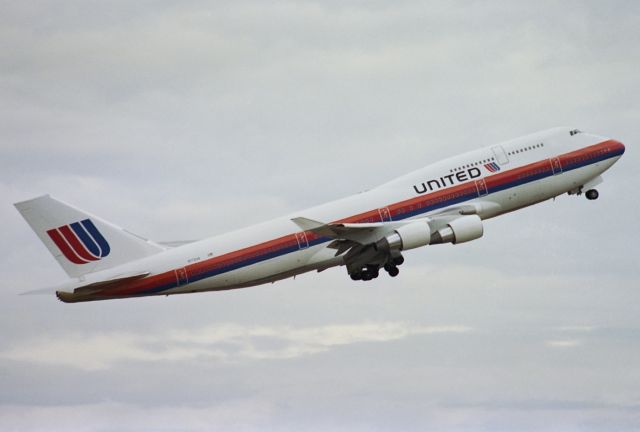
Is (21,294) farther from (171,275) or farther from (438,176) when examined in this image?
(438,176)

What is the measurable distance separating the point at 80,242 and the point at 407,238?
18768 millimetres

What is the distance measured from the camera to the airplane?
69.3 m

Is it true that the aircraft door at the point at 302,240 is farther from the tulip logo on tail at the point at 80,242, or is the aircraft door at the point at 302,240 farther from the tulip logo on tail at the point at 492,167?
the tulip logo on tail at the point at 492,167

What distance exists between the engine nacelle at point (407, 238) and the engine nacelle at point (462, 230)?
1604mm

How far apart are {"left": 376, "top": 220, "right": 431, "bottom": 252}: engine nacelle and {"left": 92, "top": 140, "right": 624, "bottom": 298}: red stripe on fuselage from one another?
2199 millimetres

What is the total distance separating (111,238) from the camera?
70.6 metres

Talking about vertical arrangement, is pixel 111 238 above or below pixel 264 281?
above

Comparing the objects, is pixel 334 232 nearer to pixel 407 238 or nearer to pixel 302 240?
pixel 302 240

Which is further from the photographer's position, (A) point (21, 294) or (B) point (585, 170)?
(B) point (585, 170)

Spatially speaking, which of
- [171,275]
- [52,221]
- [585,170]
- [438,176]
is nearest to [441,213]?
[438,176]

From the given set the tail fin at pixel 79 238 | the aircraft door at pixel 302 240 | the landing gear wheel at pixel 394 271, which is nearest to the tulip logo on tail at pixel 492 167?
the landing gear wheel at pixel 394 271

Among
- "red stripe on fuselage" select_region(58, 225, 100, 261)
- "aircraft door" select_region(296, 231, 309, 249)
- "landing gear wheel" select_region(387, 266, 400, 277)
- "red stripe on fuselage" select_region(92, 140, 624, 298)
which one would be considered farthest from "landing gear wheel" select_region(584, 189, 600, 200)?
"red stripe on fuselage" select_region(58, 225, 100, 261)

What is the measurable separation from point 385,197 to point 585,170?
12.9m

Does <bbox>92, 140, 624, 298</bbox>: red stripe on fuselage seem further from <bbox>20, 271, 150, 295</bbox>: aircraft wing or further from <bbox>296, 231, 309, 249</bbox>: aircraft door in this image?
<bbox>20, 271, 150, 295</bbox>: aircraft wing
